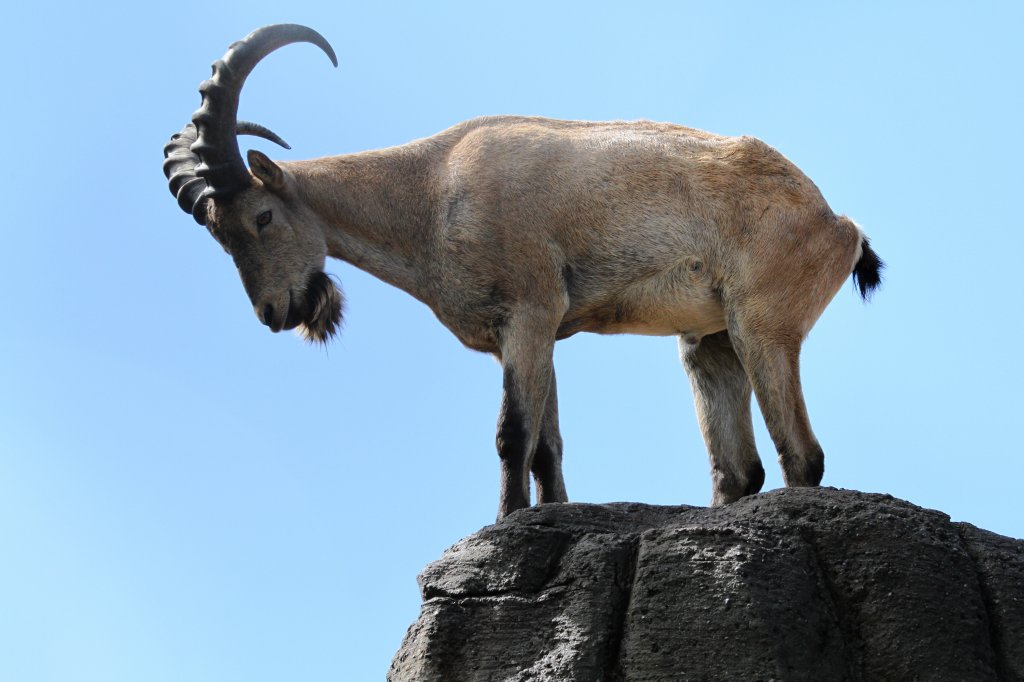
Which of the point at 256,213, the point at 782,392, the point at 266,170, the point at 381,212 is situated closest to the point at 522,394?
the point at 782,392

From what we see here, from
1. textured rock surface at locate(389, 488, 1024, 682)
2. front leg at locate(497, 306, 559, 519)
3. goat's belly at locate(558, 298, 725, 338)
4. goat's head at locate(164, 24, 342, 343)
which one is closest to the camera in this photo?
textured rock surface at locate(389, 488, 1024, 682)

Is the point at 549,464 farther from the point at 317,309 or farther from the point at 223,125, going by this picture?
the point at 223,125

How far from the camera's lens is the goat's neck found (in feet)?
33.1

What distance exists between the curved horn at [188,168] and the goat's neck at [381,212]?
728 mm

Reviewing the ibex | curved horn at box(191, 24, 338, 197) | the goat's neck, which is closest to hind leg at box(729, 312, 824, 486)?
the ibex

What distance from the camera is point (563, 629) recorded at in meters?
7.54

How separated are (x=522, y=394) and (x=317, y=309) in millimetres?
2019

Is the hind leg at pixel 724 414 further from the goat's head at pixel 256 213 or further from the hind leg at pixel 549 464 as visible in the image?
the goat's head at pixel 256 213

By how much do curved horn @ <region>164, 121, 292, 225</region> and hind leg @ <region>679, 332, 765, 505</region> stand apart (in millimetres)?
3805

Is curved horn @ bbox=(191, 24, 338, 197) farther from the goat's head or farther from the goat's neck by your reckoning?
the goat's neck

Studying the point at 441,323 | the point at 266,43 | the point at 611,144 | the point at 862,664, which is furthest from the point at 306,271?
the point at 862,664

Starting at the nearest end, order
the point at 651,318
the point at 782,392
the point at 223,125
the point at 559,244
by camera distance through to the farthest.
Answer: the point at 782,392 < the point at 559,244 < the point at 651,318 < the point at 223,125

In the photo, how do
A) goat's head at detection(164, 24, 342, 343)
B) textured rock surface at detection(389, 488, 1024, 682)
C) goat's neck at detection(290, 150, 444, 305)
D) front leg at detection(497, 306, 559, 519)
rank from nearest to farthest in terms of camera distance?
textured rock surface at detection(389, 488, 1024, 682)
front leg at detection(497, 306, 559, 519)
goat's neck at detection(290, 150, 444, 305)
goat's head at detection(164, 24, 342, 343)

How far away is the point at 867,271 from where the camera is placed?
10.7 meters
